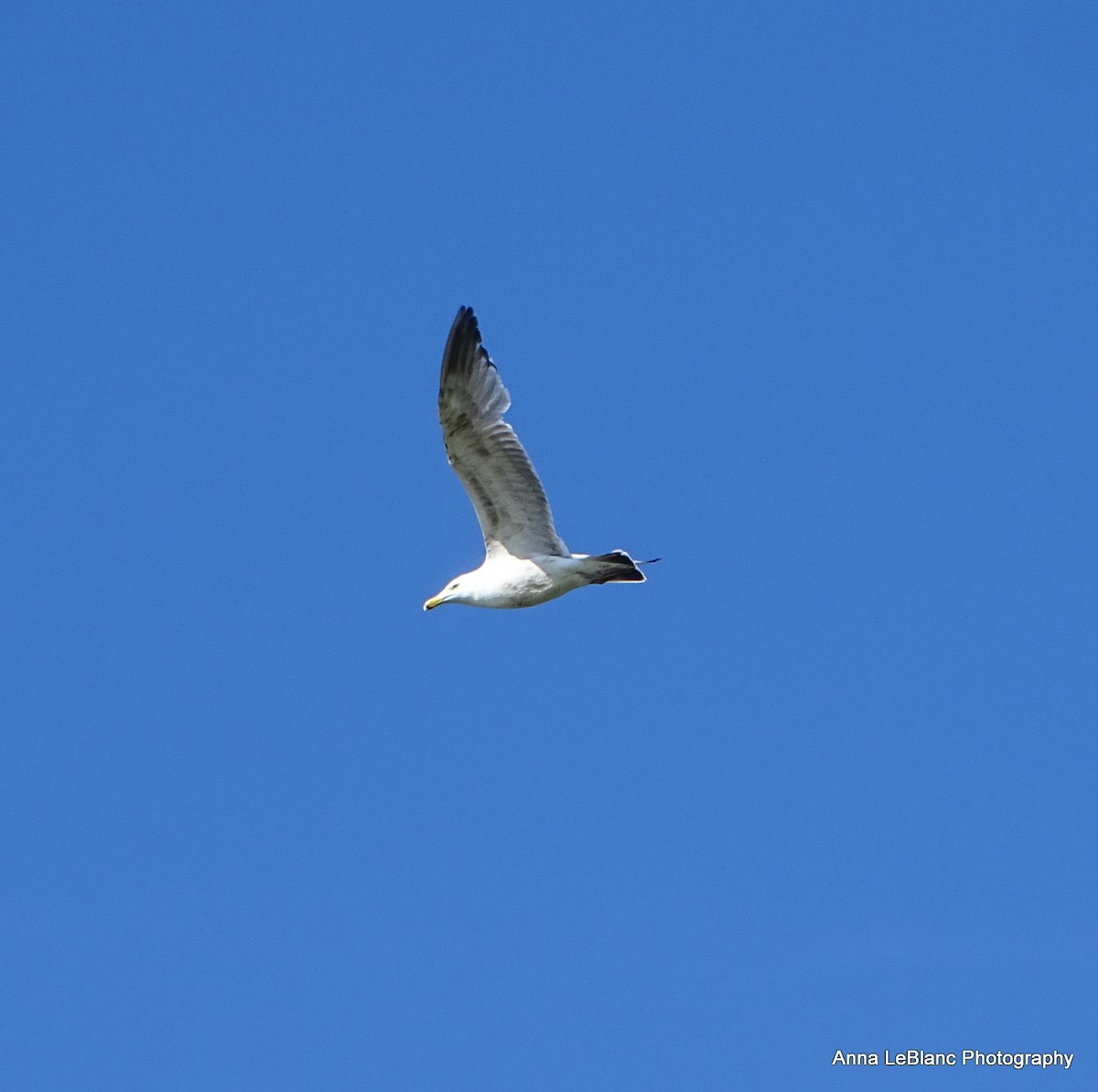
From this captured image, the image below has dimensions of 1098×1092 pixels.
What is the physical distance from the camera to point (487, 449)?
27.7 meters

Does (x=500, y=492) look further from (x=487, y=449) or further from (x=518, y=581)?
(x=518, y=581)

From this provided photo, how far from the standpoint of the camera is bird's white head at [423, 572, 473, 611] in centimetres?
2844

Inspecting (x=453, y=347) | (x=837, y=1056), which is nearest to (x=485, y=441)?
(x=453, y=347)

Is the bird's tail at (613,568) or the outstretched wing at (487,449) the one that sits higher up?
the outstretched wing at (487,449)

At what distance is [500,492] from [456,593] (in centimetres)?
119

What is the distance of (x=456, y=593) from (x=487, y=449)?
1.59 meters

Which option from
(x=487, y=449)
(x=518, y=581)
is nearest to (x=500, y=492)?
(x=487, y=449)

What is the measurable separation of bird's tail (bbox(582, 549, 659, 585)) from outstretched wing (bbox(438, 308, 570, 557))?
0.48 meters

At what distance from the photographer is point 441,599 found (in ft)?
94.2

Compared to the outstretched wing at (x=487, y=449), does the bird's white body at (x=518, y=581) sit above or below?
below

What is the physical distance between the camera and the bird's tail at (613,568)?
27.3m

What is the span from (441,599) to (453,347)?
246cm

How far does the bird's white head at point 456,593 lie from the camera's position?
2844 centimetres

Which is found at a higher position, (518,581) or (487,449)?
(487,449)
